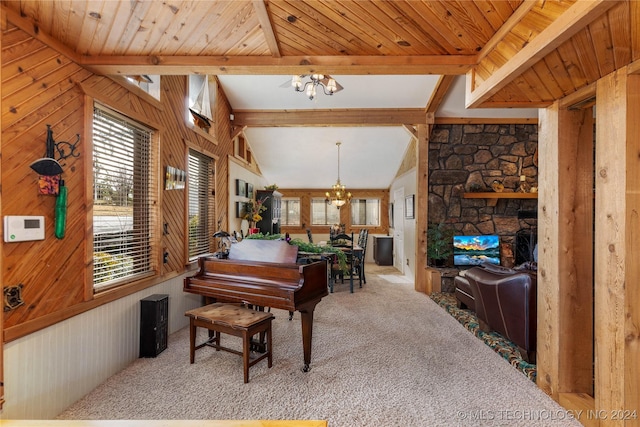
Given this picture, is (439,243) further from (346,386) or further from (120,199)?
(120,199)

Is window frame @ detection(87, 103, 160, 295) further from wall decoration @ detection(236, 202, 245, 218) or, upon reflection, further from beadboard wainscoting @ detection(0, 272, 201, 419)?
wall decoration @ detection(236, 202, 245, 218)

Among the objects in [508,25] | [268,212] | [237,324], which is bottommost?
[237,324]

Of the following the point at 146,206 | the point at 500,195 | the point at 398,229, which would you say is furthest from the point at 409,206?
the point at 146,206

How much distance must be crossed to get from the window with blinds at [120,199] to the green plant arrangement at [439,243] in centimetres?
453

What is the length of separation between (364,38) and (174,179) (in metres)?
2.63

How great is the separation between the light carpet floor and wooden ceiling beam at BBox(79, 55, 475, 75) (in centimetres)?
244

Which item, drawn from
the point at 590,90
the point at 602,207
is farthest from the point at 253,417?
the point at 590,90

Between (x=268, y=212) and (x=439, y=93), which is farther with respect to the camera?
(x=268, y=212)

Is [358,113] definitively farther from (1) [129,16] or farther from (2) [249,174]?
(1) [129,16]

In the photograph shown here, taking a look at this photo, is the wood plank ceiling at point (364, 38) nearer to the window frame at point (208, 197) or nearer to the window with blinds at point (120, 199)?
the window with blinds at point (120, 199)

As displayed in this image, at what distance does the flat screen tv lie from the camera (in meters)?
5.80

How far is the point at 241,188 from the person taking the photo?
20.1 ft

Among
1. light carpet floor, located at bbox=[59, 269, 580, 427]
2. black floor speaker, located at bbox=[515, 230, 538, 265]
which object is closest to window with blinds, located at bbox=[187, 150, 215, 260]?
light carpet floor, located at bbox=[59, 269, 580, 427]

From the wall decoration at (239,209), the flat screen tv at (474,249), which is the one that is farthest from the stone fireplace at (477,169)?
the wall decoration at (239,209)
